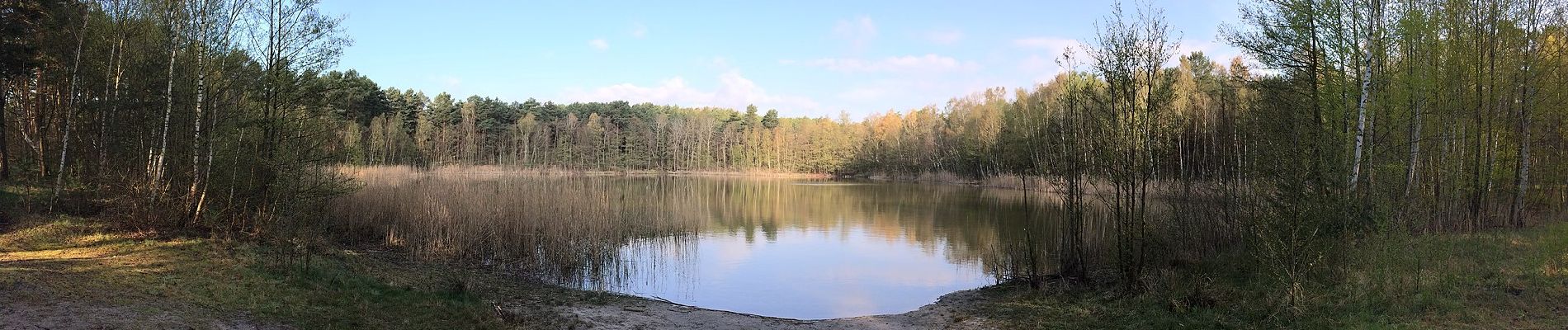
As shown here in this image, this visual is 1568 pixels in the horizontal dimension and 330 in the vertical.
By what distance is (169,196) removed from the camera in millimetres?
8812

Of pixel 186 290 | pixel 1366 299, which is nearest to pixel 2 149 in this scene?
pixel 186 290

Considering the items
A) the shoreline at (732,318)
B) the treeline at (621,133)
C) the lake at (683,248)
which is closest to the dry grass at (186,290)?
the shoreline at (732,318)

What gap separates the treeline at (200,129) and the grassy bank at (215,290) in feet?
2.26

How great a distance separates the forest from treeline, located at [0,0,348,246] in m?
0.04

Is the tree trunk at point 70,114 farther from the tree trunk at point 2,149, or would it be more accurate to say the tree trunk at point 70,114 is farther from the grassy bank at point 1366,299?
the grassy bank at point 1366,299

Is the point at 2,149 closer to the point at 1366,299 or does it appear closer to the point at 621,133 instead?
the point at 1366,299

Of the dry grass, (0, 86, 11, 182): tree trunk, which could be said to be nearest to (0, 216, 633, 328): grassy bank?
the dry grass

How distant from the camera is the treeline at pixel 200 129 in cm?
902

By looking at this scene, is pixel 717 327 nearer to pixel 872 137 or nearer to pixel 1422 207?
pixel 1422 207

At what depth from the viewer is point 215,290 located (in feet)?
20.3

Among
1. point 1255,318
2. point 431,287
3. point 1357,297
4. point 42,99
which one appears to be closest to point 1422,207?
point 1357,297

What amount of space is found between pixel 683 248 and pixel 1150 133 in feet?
28.5

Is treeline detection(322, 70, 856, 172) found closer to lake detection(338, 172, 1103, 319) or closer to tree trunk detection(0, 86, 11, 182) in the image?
tree trunk detection(0, 86, 11, 182)

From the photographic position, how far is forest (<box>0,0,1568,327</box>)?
23.2ft
